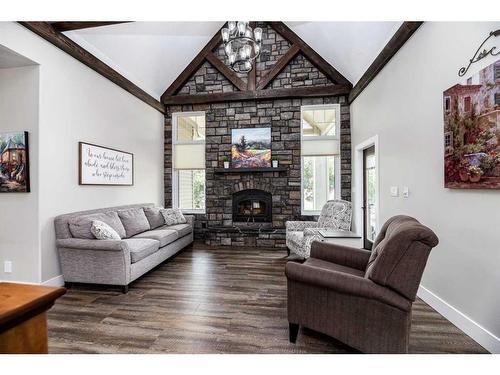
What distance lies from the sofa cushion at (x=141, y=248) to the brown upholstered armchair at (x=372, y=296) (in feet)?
7.00

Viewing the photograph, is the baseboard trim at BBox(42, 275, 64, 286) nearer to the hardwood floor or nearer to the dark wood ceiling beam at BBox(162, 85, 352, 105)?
the hardwood floor

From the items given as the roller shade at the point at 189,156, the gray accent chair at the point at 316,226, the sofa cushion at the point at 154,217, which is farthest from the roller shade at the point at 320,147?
the sofa cushion at the point at 154,217

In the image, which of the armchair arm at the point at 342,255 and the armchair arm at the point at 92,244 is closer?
the armchair arm at the point at 342,255

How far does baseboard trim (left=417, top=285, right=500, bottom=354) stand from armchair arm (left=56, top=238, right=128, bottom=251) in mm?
3428

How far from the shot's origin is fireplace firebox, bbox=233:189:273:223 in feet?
18.9

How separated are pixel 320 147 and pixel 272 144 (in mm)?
1047

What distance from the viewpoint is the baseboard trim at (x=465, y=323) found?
191 centimetres

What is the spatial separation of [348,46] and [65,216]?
514 centimetres

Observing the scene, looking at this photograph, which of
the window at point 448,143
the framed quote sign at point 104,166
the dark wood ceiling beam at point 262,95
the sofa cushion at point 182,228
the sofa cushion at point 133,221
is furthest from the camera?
the dark wood ceiling beam at point 262,95

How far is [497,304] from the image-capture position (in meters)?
1.89

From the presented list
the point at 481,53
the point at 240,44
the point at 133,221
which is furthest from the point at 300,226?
the point at 481,53

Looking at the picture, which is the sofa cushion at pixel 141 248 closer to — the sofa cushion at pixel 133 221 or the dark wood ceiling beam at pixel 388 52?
the sofa cushion at pixel 133 221

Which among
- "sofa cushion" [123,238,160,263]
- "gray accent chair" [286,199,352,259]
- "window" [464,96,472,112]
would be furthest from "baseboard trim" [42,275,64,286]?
"window" [464,96,472,112]

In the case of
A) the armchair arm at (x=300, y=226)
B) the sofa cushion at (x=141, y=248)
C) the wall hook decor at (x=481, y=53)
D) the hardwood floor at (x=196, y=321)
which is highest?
the wall hook decor at (x=481, y=53)
